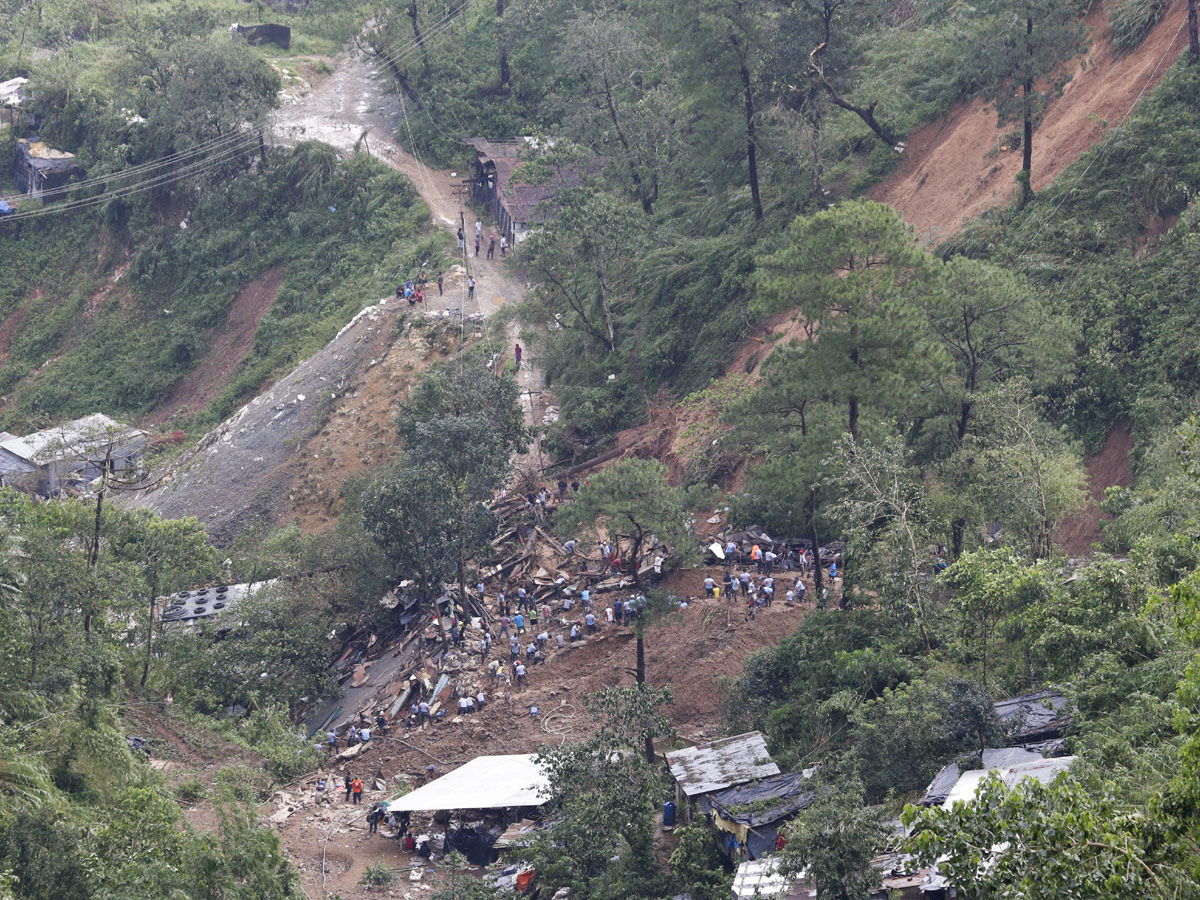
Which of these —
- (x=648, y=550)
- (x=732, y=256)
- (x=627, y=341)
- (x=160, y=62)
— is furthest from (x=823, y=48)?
(x=160, y=62)

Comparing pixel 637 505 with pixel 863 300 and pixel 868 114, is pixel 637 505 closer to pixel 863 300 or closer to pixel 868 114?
pixel 863 300

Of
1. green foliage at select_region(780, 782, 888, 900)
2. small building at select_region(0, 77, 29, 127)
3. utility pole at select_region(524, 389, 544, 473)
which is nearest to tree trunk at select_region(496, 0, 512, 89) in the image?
utility pole at select_region(524, 389, 544, 473)

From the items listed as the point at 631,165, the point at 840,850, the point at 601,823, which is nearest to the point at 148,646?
the point at 601,823

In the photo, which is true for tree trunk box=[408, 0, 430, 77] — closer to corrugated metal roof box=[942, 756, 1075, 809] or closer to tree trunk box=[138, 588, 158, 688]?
tree trunk box=[138, 588, 158, 688]

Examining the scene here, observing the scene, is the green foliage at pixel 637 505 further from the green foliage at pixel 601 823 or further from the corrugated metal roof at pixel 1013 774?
the corrugated metal roof at pixel 1013 774

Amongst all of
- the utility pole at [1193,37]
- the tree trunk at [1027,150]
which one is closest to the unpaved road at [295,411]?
the tree trunk at [1027,150]

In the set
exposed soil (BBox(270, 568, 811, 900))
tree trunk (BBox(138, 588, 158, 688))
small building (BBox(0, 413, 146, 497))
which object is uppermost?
small building (BBox(0, 413, 146, 497))

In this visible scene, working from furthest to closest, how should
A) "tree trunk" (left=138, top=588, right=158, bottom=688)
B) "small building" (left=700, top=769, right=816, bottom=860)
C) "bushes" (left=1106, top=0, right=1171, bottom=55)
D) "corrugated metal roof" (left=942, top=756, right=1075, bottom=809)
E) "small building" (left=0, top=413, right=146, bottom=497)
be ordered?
"small building" (left=0, top=413, right=146, bottom=497) < "bushes" (left=1106, top=0, right=1171, bottom=55) < "tree trunk" (left=138, top=588, right=158, bottom=688) < "small building" (left=700, top=769, right=816, bottom=860) < "corrugated metal roof" (left=942, top=756, right=1075, bottom=809)
